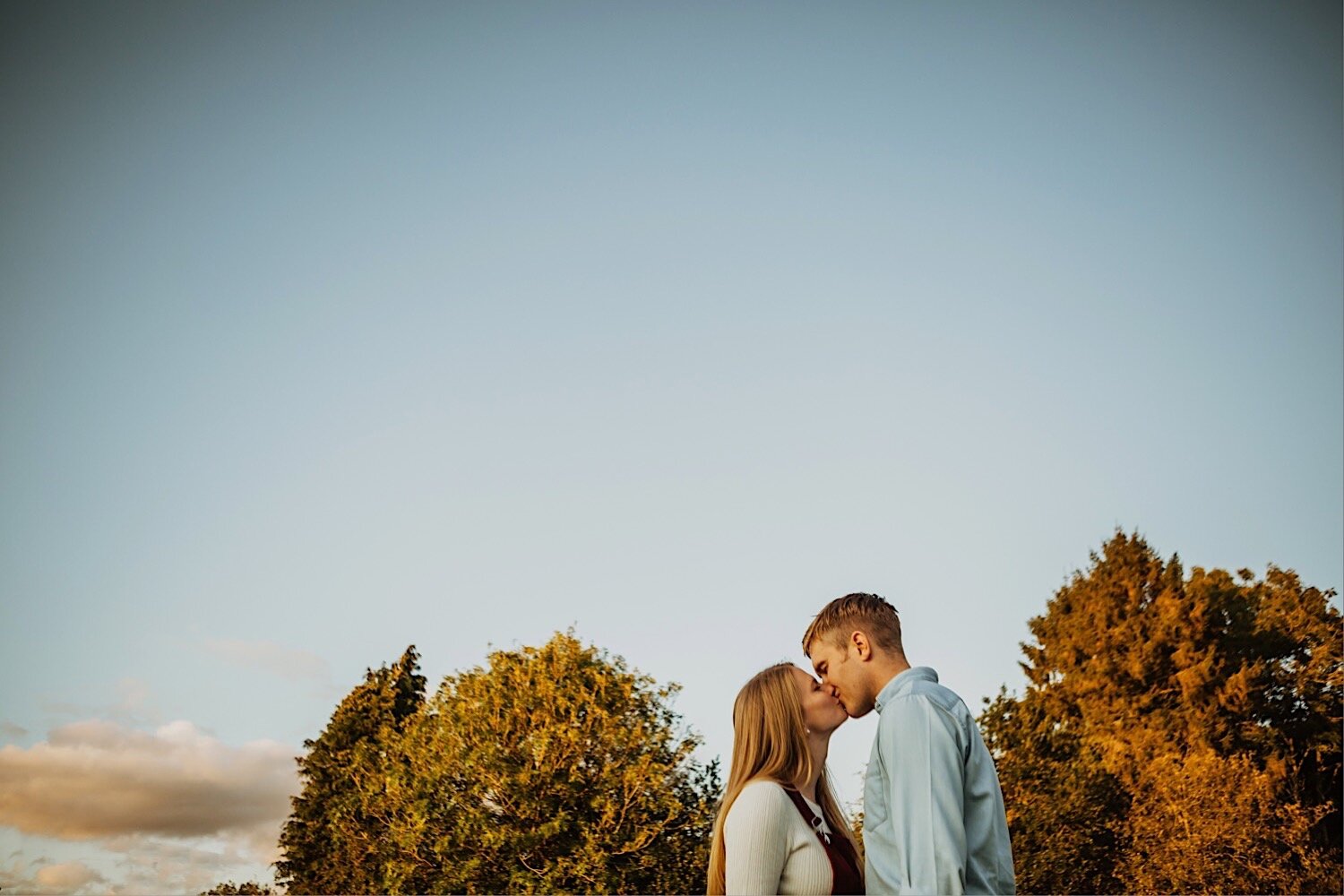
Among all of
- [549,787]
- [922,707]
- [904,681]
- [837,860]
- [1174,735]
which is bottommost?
[837,860]

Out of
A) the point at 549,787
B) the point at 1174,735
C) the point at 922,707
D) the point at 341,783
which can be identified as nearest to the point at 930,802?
the point at 922,707

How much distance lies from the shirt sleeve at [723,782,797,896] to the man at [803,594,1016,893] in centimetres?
36

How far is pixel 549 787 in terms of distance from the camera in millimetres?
20609

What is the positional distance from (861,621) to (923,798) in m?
0.85

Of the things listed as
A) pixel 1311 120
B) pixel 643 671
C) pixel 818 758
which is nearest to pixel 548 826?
pixel 643 671

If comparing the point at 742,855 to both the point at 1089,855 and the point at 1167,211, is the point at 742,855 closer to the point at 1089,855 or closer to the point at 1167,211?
the point at 1089,855

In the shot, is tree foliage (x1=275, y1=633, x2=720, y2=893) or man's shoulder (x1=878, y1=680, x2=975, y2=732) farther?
tree foliage (x1=275, y1=633, x2=720, y2=893)

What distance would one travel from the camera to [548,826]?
2006 cm

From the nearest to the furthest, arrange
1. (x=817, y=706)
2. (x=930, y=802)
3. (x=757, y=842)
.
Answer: (x=930, y=802)
(x=757, y=842)
(x=817, y=706)

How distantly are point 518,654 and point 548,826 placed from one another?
389cm

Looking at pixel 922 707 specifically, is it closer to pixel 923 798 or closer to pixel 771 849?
pixel 923 798

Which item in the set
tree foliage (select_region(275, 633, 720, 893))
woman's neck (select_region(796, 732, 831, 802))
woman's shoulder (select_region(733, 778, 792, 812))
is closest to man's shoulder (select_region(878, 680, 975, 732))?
woman's shoulder (select_region(733, 778, 792, 812))

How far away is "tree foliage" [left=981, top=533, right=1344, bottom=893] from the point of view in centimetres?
2225

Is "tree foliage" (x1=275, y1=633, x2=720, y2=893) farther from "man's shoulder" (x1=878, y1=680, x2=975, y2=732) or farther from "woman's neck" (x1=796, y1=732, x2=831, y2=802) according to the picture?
"man's shoulder" (x1=878, y1=680, x2=975, y2=732)
